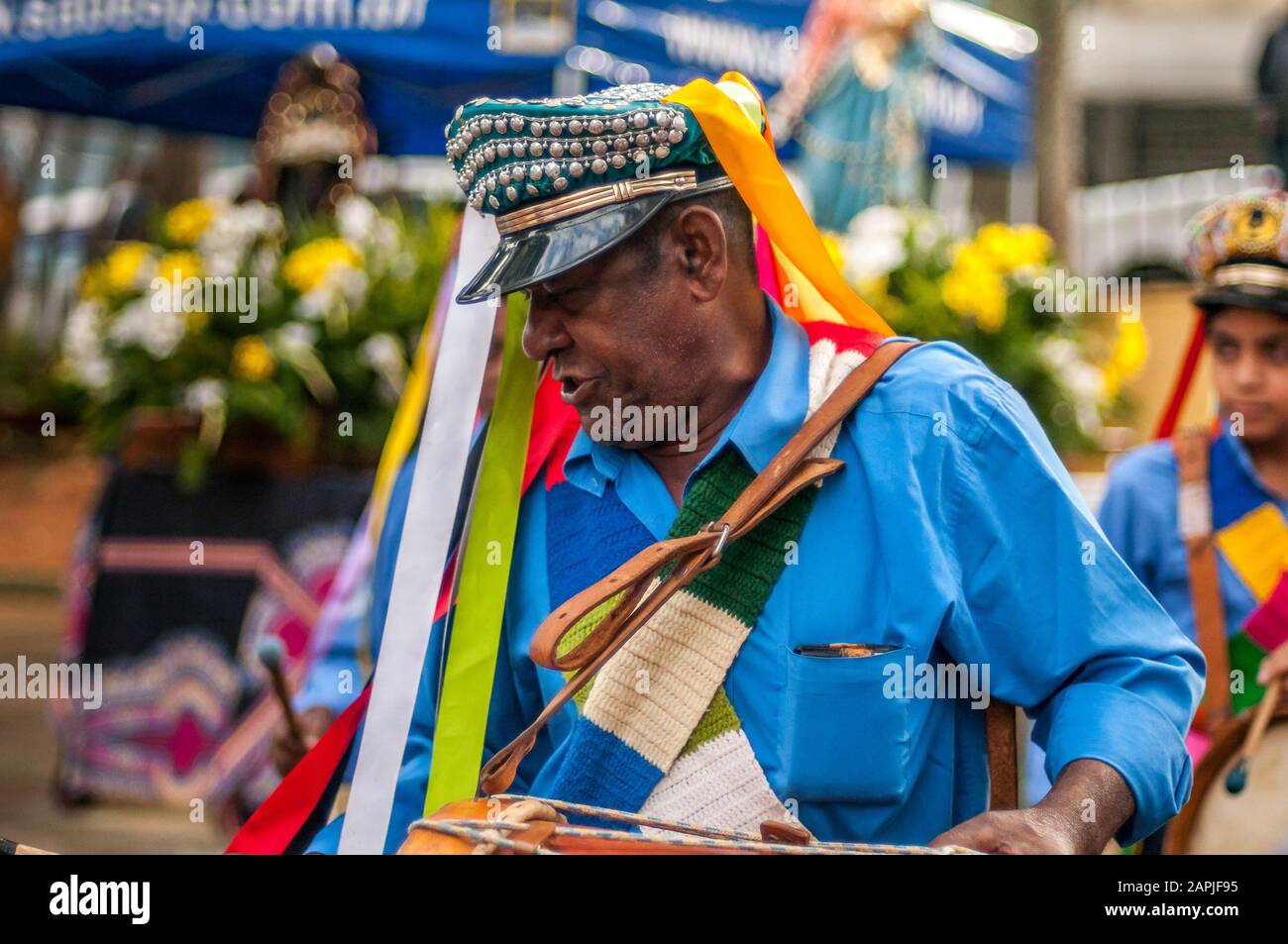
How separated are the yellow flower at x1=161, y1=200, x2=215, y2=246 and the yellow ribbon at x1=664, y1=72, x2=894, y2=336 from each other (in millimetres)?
4585

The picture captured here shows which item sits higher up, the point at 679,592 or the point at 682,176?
the point at 682,176

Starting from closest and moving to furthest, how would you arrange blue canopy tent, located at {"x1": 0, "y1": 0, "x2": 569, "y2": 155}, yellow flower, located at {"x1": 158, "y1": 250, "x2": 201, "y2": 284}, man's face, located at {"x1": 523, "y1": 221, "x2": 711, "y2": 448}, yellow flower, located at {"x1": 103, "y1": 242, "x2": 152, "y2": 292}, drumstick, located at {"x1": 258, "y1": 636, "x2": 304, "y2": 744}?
1. man's face, located at {"x1": 523, "y1": 221, "x2": 711, "y2": 448}
2. drumstick, located at {"x1": 258, "y1": 636, "x2": 304, "y2": 744}
3. yellow flower, located at {"x1": 158, "y1": 250, "x2": 201, "y2": 284}
4. yellow flower, located at {"x1": 103, "y1": 242, "x2": 152, "y2": 292}
5. blue canopy tent, located at {"x1": 0, "y1": 0, "x2": 569, "y2": 155}

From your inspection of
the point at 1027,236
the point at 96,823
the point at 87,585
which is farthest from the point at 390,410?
the point at 1027,236

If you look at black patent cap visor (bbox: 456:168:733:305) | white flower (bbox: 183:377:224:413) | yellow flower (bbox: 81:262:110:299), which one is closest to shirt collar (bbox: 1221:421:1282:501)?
black patent cap visor (bbox: 456:168:733:305)

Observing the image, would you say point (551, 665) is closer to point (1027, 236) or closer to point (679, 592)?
point (679, 592)

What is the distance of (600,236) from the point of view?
2291 mm

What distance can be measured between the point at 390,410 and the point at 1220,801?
3730mm

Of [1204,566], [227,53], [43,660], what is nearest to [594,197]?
[1204,566]

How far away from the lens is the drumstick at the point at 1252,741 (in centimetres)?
332

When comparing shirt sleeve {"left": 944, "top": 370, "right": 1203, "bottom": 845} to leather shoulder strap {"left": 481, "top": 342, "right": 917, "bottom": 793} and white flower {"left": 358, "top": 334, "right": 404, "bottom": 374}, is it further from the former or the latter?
white flower {"left": 358, "top": 334, "right": 404, "bottom": 374}

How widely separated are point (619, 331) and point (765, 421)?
250 millimetres

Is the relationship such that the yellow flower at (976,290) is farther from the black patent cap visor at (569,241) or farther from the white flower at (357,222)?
the black patent cap visor at (569,241)

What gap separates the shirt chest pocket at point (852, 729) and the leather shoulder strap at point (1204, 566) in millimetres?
1653

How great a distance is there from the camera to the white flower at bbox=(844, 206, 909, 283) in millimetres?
6410
